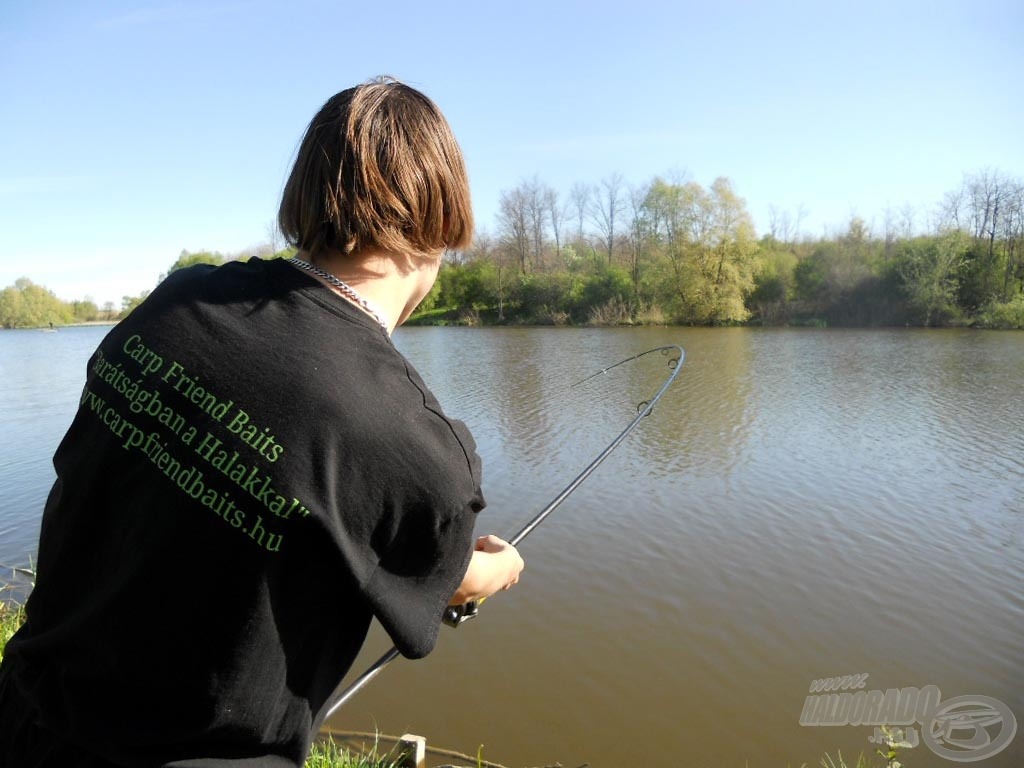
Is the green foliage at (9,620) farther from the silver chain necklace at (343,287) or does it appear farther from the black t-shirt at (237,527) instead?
the silver chain necklace at (343,287)

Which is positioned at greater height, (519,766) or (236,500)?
(236,500)

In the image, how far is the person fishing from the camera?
3.41 feet

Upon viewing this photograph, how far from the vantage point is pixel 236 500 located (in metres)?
1.04

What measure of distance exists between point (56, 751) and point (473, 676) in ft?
14.5

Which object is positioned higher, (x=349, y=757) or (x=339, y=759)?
(x=339, y=759)

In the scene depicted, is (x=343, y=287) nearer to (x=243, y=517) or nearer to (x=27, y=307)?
(x=243, y=517)

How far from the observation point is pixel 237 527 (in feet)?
3.39

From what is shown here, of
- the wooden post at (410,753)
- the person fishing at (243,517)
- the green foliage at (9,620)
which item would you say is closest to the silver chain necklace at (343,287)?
the person fishing at (243,517)

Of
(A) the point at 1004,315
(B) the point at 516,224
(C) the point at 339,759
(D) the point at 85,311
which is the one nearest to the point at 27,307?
(D) the point at 85,311

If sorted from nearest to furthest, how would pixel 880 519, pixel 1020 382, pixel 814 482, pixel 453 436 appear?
pixel 453 436, pixel 880 519, pixel 814 482, pixel 1020 382

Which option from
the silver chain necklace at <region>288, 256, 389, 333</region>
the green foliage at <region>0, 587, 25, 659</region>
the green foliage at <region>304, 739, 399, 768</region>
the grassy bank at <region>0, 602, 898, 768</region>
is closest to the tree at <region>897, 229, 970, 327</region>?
the grassy bank at <region>0, 602, 898, 768</region>

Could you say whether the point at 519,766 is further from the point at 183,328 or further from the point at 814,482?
the point at 814,482

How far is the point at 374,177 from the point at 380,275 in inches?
6.8

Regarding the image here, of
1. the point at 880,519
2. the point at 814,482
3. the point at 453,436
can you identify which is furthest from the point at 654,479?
the point at 453,436
